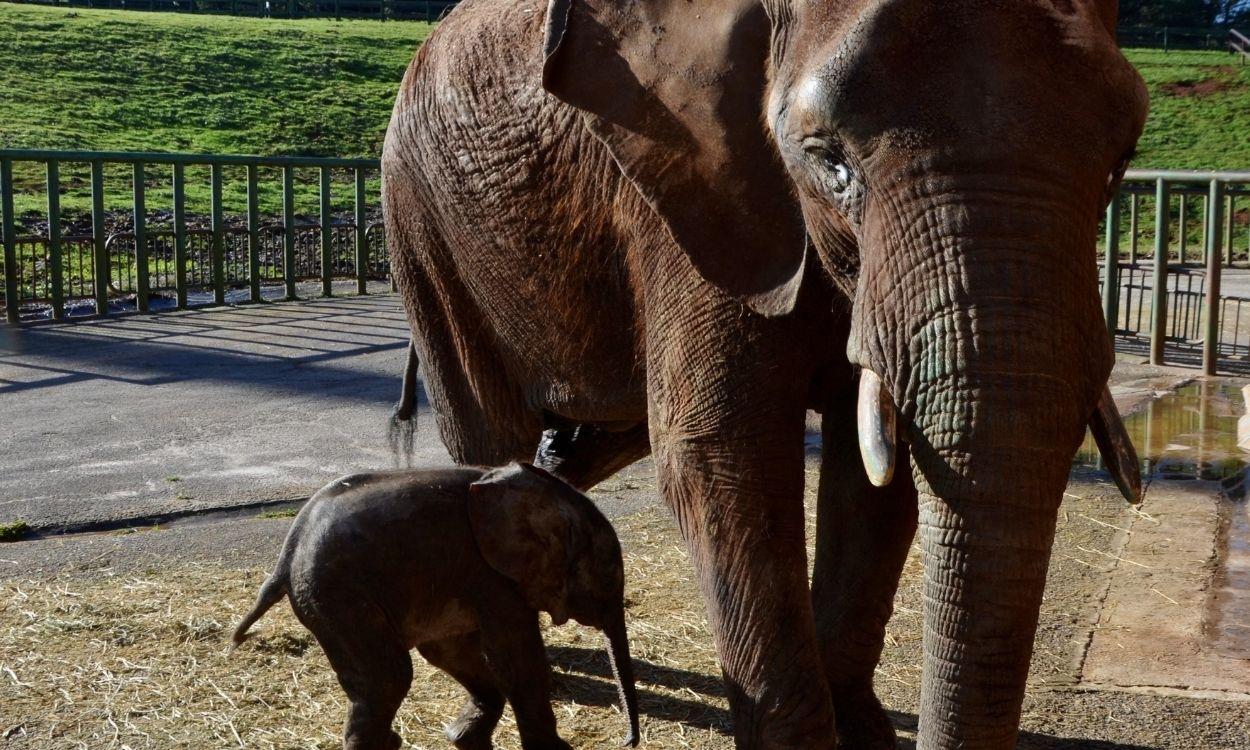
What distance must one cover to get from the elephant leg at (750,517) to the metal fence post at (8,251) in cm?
1331

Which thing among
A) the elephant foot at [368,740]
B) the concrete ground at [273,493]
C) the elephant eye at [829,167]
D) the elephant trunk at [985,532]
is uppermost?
the elephant eye at [829,167]

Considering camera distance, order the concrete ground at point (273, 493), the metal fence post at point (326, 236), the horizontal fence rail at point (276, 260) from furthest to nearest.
→ the metal fence post at point (326, 236) → the horizontal fence rail at point (276, 260) → the concrete ground at point (273, 493)

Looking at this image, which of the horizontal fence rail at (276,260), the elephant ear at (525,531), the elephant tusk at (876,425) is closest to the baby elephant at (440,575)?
the elephant ear at (525,531)

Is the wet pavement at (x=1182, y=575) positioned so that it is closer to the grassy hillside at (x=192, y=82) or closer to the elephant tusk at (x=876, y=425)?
the elephant tusk at (x=876, y=425)

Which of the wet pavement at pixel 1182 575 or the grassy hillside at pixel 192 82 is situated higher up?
the grassy hillside at pixel 192 82

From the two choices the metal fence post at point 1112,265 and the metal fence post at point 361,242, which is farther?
the metal fence post at point 361,242

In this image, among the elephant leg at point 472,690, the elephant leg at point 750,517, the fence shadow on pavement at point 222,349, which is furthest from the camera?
the fence shadow on pavement at point 222,349

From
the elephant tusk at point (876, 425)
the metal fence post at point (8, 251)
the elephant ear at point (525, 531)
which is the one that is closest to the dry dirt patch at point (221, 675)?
the elephant ear at point (525, 531)

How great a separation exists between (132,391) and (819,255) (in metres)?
8.98

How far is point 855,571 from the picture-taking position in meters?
4.05

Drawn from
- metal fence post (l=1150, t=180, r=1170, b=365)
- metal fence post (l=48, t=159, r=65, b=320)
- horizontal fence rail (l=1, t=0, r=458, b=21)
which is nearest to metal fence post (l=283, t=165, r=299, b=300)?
metal fence post (l=48, t=159, r=65, b=320)

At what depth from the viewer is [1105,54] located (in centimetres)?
271

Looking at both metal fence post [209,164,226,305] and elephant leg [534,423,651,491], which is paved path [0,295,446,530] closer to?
metal fence post [209,164,226,305]

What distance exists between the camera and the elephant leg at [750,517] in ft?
11.2
